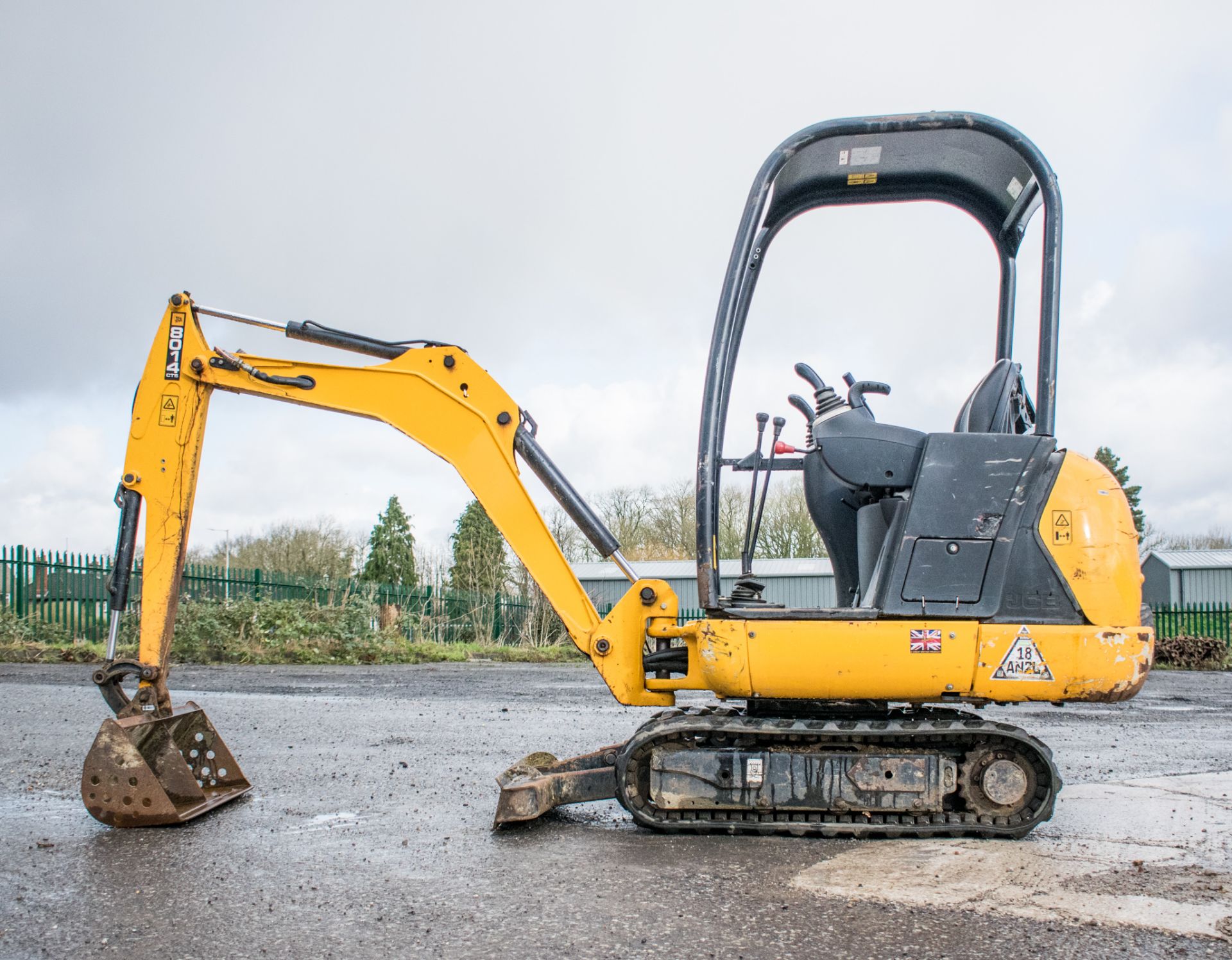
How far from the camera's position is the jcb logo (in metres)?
5.13

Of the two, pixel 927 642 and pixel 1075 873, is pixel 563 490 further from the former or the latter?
pixel 1075 873

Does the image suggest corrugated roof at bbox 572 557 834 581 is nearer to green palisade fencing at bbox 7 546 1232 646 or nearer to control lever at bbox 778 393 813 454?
green palisade fencing at bbox 7 546 1232 646

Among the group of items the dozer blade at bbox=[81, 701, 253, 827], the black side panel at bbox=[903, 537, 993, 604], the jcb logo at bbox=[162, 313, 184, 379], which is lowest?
the dozer blade at bbox=[81, 701, 253, 827]

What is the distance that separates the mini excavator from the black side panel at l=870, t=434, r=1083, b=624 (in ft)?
0.03

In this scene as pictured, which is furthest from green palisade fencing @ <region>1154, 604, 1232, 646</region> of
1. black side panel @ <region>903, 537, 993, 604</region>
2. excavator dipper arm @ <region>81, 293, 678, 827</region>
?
excavator dipper arm @ <region>81, 293, 678, 827</region>

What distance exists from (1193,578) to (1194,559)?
977 millimetres

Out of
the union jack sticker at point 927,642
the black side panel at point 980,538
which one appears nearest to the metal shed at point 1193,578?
the black side panel at point 980,538

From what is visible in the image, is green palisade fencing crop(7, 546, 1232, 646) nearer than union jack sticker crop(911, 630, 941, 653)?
No

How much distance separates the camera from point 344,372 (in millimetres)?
5172

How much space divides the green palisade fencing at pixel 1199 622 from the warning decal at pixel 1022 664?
893 inches

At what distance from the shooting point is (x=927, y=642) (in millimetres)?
4246

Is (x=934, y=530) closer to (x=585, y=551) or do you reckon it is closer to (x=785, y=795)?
(x=785, y=795)

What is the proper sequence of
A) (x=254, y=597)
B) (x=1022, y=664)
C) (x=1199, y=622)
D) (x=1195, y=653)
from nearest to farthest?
(x=1022, y=664), (x=254, y=597), (x=1195, y=653), (x=1199, y=622)

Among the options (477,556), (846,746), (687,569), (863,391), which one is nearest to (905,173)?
(863,391)
